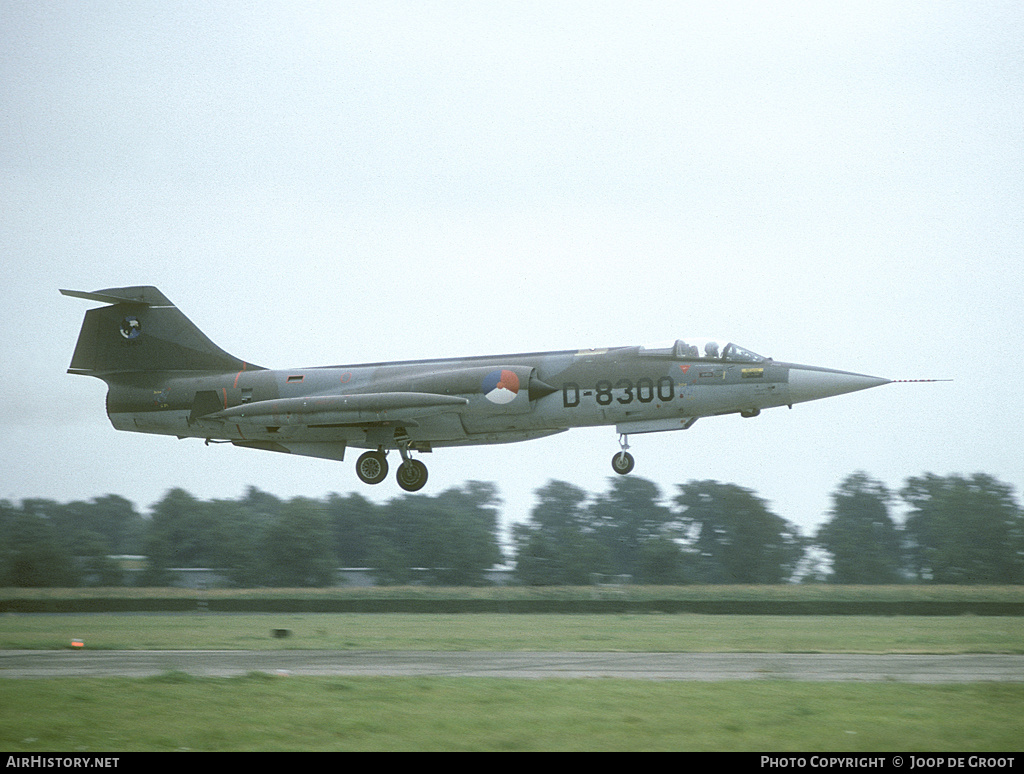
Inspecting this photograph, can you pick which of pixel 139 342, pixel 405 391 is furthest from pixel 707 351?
pixel 139 342

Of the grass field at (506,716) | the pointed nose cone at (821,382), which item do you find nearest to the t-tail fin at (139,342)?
the grass field at (506,716)

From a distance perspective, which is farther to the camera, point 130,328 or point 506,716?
point 130,328

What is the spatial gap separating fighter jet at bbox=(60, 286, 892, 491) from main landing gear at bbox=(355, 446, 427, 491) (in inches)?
1.3

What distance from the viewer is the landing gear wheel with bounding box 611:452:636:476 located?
2583 centimetres

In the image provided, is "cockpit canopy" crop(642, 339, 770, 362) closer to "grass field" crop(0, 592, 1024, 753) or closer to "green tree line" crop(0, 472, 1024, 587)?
"grass field" crop(0, 592, 1024, 753)

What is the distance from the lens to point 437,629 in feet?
105

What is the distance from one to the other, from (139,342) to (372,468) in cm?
793

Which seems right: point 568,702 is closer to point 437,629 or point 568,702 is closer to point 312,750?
point 312,750

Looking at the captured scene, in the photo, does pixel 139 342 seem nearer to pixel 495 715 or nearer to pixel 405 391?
pixel 405 391

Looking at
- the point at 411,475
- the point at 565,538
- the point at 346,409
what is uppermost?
the point at 346,409

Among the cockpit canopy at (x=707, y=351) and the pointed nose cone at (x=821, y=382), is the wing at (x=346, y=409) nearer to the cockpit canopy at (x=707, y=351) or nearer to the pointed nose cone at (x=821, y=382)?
the cockpit canopy at (x=707, y=351)

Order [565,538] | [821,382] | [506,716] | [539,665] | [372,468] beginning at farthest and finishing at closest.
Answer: [565,538] < [372,468] < [821,382] < [539,665] < [506,716]

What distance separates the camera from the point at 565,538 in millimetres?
67312

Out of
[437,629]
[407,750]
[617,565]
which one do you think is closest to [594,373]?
[437,629]
